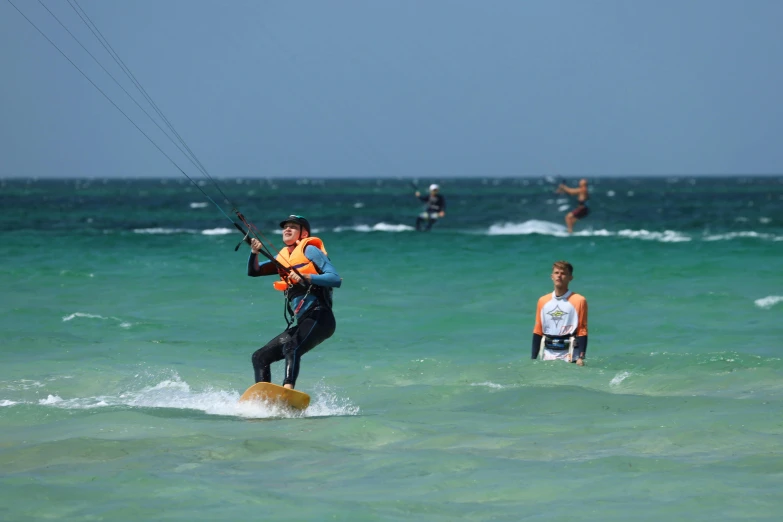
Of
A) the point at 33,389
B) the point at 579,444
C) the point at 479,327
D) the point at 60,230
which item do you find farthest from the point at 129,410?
the point at 60,230

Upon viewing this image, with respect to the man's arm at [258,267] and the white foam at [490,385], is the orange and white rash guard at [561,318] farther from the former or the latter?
the man's arm at [258,267]

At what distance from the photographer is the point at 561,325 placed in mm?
9453

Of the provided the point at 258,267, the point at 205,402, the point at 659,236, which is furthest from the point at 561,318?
the point at 659,236

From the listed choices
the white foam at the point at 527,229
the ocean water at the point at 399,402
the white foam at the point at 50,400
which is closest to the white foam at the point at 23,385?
the ocean water at the point at 399,402

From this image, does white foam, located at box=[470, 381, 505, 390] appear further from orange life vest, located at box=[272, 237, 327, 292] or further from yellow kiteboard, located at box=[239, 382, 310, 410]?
orange life vest, located at box=[272, 237, 327, 292]

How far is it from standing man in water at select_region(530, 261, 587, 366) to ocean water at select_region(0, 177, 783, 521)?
1.16 feet

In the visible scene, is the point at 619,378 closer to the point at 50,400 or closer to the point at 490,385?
the point at 490,385

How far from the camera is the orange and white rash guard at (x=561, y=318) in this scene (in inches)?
367

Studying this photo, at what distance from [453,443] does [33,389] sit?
4521 mm

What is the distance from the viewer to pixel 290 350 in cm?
845

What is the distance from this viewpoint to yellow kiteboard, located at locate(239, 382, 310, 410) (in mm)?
8473

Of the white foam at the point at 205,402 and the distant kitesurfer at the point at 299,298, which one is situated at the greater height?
the distant kitesurfer at the point at 299,298

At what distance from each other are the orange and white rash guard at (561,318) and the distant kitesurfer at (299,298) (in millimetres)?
1899

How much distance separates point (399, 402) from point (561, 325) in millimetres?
1526
